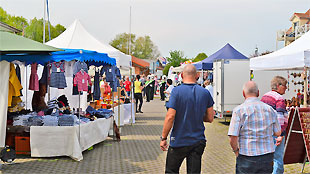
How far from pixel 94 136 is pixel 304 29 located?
37.0m

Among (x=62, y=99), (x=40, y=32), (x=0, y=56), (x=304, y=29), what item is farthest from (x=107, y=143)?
(x=40, y=32)

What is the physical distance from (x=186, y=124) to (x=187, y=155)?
383 millimetres

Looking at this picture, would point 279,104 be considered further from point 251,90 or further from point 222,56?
point 222,56

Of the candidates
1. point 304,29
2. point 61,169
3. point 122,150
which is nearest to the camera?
point 61,169

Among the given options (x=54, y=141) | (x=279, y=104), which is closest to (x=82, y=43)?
(x=54, y=141)

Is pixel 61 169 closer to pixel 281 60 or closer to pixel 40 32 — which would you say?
pixel 281 60

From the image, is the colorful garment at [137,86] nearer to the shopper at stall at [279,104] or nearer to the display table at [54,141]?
the display table at [54,141]

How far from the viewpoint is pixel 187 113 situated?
4.02m

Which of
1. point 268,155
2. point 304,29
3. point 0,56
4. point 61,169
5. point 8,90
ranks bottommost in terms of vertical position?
point 61,169

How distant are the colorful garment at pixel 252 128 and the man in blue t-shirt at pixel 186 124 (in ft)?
1.36

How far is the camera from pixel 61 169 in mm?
6492

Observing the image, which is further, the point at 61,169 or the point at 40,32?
the point at 40,32

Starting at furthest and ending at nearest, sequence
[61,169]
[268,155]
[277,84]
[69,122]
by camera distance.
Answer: [69,122] < [61,169] < [277,84] < [268,155]

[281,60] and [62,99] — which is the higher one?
[281,60]
